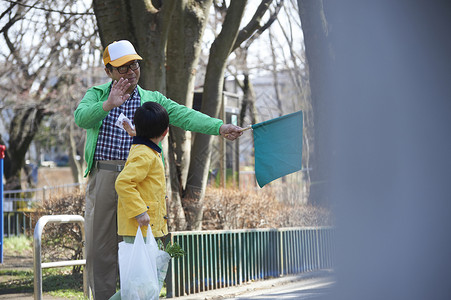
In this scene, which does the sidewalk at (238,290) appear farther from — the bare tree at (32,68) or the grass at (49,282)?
the bare tree at (32,68)

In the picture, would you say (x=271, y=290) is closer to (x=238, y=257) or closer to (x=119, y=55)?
(x=238, y=257)

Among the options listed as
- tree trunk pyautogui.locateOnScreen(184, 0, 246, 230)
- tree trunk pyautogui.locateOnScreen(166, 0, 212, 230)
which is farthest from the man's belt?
tree trunk pyautogui.locateOnScreen(184, 0, 246, 230)

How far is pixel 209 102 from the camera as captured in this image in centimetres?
991

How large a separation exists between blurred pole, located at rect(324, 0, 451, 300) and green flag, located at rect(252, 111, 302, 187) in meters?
1.71

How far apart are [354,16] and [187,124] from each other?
7.02ft

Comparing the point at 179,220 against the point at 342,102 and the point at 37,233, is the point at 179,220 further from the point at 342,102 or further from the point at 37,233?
the point at 342,102

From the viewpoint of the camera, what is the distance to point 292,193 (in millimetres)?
13680

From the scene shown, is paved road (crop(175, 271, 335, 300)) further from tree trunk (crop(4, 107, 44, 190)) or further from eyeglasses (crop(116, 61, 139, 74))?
tree trunk (crop(4, 107, 44, 190))

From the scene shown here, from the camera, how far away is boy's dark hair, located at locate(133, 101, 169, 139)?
409 centimetres

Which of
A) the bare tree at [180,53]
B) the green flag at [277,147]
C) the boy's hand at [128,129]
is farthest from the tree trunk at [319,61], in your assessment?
the bare tree at [180,53]

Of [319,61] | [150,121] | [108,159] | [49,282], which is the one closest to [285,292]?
[49,282]

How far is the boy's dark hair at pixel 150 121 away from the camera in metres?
4.09

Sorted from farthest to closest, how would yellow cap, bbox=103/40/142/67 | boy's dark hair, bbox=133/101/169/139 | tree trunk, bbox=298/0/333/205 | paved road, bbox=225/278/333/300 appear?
paved road, bbox=225/278/333/300, yellow cap, bbox=103/40/142/67, boy's dark hair, bbox=133/101/169/139, tree trunk, bbox=298/0/333/205

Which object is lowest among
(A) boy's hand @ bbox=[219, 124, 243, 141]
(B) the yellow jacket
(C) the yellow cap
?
(B) the yellow jacket
